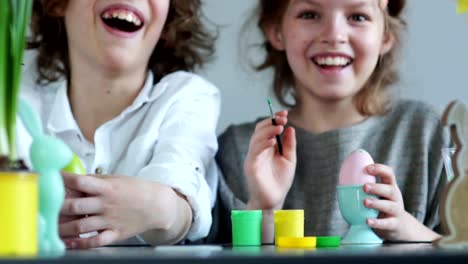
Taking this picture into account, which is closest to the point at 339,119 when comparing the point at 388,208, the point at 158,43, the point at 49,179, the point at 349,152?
the point at 349,152

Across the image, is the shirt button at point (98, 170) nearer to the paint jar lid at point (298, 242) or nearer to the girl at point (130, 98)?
the girl at point (130, 98)

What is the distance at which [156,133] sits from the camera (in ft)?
4.00

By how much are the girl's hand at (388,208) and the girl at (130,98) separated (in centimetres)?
24

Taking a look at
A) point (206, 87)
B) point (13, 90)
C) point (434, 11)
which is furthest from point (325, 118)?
point (13, 90)

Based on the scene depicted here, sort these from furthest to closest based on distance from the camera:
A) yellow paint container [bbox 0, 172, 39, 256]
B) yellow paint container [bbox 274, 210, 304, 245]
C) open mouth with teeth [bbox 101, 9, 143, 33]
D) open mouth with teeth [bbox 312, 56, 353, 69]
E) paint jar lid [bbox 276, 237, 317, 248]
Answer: open mouth with teeth [bbox 312, 56, 353, 69] → open mouth with teeth [bbox 101, 9, 143, 33] → yellow paint container [bbox 274, 210, 304, 245] → paint jar lid [bbox 276, 237, 317, 248] → yellow paint container [bbox 0, 172, 39, 256]

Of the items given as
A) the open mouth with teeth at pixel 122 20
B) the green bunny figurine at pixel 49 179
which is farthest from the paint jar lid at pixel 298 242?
the open mouth with teeth at pixel 122 20

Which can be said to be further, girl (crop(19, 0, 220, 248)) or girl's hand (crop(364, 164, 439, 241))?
girl (crop(19, 0, 220, 248))

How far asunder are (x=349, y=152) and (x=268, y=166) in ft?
0.74

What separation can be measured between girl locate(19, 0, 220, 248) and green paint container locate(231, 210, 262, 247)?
0.42 ft

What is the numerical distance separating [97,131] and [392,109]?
0.53m

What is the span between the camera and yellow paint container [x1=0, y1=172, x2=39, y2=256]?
1.85ft

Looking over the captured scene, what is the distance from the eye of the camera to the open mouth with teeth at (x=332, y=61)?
1.35 m

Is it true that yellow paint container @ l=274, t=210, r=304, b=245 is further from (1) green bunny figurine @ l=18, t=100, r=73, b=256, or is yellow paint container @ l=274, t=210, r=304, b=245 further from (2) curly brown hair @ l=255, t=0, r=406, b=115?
(2) curly brown hair @ l=255, t=0, r=406, b=115

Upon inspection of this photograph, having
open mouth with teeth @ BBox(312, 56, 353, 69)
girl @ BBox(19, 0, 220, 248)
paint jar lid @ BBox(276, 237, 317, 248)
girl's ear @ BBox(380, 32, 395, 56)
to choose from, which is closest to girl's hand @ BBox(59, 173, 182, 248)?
girl @ BBox(19, 0, 220, 248)
